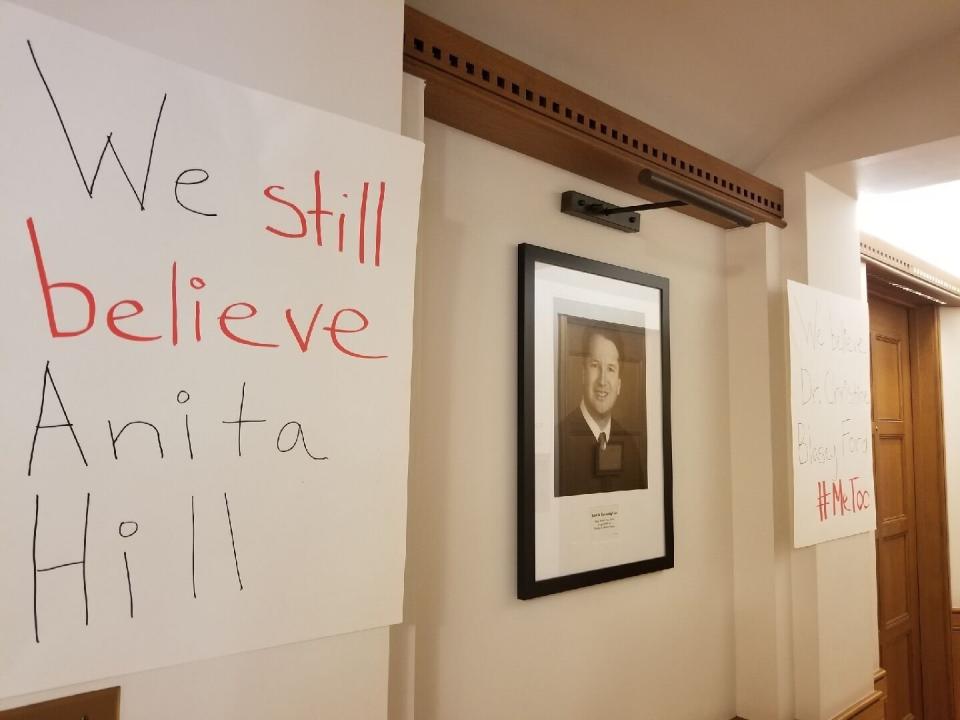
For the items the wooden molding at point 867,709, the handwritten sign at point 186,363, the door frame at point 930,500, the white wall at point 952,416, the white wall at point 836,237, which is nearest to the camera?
the handwritten sign at point 186,363

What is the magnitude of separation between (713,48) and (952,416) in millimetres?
2231

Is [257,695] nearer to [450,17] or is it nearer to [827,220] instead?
[450,17]

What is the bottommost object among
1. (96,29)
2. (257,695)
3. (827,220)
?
(257,695)

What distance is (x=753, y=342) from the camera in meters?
1.50

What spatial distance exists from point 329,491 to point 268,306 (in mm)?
200

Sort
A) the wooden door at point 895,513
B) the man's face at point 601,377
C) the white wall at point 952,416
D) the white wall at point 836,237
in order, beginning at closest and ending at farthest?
1. the man's face at point 601,377
2. the white wall at point 836,237
3. the wooden door at point 895,513
4. the white wall at point 952,416

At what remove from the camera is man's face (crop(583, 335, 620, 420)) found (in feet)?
3.89

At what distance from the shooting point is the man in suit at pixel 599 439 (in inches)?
44.8

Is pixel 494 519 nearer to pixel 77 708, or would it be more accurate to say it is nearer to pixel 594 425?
pixel 594 425

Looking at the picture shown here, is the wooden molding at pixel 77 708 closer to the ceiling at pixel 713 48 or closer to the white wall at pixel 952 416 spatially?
the ceiling at pixel 713 48

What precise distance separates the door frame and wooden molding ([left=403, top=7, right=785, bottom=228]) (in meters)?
1.34

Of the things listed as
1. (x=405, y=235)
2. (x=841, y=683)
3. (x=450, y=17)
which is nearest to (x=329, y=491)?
(x=405, y=235)

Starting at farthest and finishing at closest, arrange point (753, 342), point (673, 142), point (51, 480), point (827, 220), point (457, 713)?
point (827, 220) < point (753, 342) < point (673, 142) < point (457, 713) < point (51, 480)

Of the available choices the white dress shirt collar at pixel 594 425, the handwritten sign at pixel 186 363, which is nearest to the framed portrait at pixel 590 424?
the white dress shirt collar at pixel 594 425
